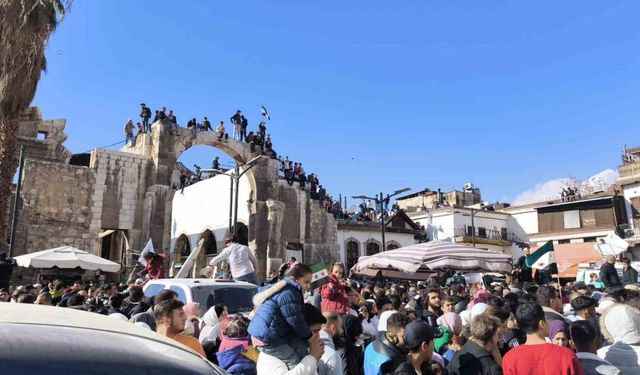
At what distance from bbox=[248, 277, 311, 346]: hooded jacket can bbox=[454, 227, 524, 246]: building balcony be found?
41.9m

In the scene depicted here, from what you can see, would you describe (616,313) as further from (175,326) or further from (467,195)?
(467,195)

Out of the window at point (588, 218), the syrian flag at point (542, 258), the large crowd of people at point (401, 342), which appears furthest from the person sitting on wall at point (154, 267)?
the window at point (588, 218)

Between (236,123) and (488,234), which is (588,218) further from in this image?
(236,123)

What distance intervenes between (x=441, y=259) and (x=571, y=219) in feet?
118

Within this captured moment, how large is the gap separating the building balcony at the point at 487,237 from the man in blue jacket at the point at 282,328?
41.9 meters

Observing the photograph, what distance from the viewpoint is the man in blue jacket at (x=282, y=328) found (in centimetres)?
396

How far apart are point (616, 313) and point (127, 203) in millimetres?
26499

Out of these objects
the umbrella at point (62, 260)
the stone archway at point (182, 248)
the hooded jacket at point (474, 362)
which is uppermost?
the stone archway at point (182, 248)

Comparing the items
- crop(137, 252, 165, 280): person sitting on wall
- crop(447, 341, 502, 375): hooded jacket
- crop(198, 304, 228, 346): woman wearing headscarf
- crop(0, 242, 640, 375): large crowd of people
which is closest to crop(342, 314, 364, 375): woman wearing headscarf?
crop(0, 242, 640, 375): large crowd of people

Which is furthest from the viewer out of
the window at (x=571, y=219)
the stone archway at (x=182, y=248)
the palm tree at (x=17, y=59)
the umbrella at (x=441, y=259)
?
the window at (x=571, y=219)

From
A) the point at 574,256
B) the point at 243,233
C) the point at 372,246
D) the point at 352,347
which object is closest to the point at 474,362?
the point at 352,347

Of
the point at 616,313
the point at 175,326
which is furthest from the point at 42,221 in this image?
the point at 616,313

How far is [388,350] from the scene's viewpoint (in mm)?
4320

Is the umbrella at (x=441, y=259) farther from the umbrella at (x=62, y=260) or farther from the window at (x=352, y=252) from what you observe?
the window at (x=352, y=252)
